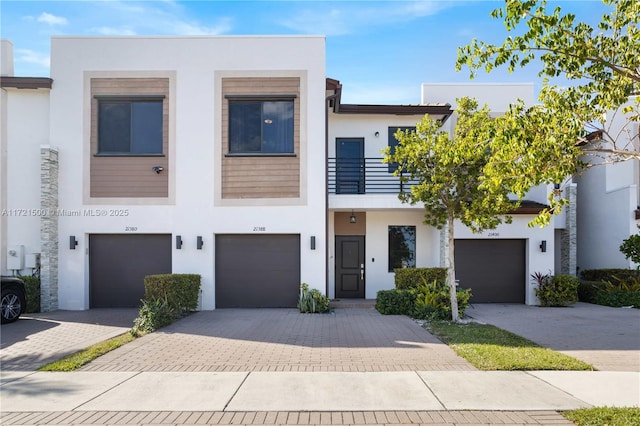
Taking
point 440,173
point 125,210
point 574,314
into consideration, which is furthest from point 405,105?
point 125,210

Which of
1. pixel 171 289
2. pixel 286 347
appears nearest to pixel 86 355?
pixel 286 347

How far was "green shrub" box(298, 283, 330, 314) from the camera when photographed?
13.3 meters

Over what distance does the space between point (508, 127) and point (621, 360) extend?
4817 mm

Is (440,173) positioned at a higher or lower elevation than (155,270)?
higher

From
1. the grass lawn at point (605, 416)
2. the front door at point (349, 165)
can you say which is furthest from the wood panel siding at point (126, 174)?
the grass lawn at point (605, 416)

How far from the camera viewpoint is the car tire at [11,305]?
11367 mm

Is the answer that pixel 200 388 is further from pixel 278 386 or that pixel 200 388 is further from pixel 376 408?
pixel 376 408

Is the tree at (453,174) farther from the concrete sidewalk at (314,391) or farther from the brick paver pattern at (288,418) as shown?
the brick paver pattern at (288,418)

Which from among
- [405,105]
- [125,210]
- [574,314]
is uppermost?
[405,105]

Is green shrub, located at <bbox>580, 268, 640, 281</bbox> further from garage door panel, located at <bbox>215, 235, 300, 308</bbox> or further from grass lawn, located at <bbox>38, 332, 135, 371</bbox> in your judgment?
grass lawn, located at <bbox>38, 332, 135, 371</bbox>

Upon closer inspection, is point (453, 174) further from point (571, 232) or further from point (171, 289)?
point (571, 232)

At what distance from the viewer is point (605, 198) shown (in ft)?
58.6

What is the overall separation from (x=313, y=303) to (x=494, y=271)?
6.69 meters

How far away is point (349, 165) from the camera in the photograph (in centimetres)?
→ 1644
